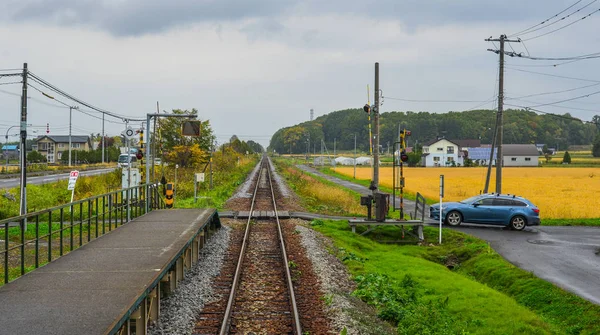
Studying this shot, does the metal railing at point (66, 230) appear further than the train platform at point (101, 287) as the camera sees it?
Yes

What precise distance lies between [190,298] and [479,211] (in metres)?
15.4

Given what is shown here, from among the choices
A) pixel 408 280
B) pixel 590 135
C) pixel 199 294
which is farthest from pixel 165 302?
pixel 590 135

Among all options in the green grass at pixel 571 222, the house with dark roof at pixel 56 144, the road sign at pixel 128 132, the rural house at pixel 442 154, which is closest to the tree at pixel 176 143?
the road sign at pixel 128 132

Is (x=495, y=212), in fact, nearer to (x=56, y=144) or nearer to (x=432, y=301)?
(x=432, y=301)

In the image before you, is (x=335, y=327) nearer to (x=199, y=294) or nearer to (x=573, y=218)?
(x=199, y=294)

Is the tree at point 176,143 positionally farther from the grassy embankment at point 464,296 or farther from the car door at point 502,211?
the grassy embankment at point 464,296

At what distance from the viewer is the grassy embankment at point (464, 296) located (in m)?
9.45

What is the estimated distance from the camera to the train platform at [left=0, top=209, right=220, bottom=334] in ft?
20.7

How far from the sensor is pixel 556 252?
16844mm

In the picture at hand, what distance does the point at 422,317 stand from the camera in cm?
904

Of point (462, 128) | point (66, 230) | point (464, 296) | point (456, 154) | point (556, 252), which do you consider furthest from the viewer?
point (462, 128)

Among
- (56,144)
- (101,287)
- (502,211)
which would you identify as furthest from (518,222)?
(56,144)

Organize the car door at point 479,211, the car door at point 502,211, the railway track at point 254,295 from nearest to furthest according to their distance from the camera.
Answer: the railway track at point 254,295
the car door at point 502,211
the car door at point 479,211

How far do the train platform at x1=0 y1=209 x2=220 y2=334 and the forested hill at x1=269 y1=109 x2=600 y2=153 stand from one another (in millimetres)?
134033
